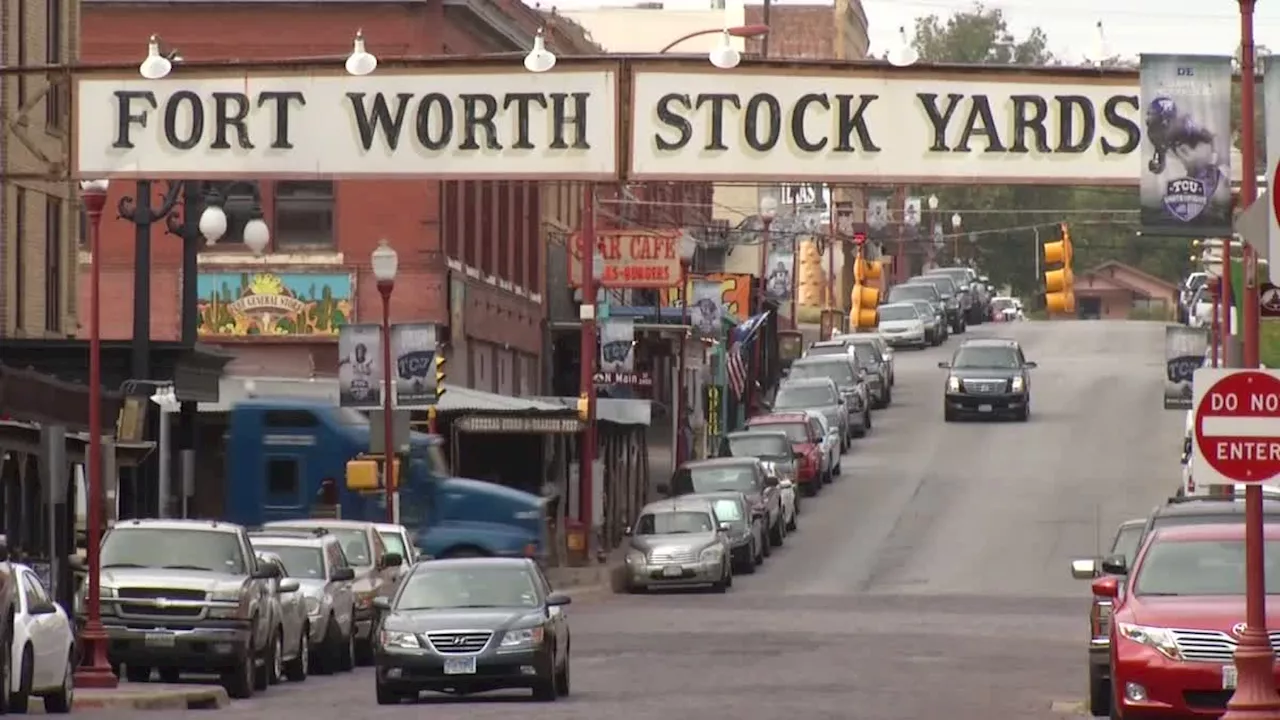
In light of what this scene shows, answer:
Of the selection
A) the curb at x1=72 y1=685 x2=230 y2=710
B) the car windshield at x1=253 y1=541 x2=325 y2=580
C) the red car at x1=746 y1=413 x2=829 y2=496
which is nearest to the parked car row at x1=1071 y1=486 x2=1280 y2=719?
the curb at x1=72 y1=685 x2=230 y2=710

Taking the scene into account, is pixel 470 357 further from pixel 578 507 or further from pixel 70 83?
pixel 70 83

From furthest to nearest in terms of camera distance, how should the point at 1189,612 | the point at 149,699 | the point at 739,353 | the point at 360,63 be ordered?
the point at 739,353
the point at 149,699
the point at 360,63
the point at 1189,612

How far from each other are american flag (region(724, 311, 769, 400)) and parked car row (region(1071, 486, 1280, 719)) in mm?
57255

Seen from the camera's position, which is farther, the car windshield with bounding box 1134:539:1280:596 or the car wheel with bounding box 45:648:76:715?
the car wheel with bounding box 45:648:76:715

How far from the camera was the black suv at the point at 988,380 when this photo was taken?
7681 cm

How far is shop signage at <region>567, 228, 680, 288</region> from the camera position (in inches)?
2403

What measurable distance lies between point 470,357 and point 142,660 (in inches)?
1296

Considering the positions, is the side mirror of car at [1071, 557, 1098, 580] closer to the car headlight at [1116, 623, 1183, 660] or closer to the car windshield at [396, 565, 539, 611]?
the car headlight at [1116, 623, 1183, 660]

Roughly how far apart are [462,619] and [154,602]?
145 inches

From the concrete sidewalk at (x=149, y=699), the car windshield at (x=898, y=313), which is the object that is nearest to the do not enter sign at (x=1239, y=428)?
the concrete sidewalk at (x=149, y=699)

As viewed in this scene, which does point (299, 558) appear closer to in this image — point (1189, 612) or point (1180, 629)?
point (1189, 612)

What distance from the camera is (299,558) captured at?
33125 mm

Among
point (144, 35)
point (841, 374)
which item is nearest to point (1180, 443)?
point (841, 374)

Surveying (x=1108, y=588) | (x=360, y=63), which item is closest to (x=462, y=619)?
(x=360, y=63)
